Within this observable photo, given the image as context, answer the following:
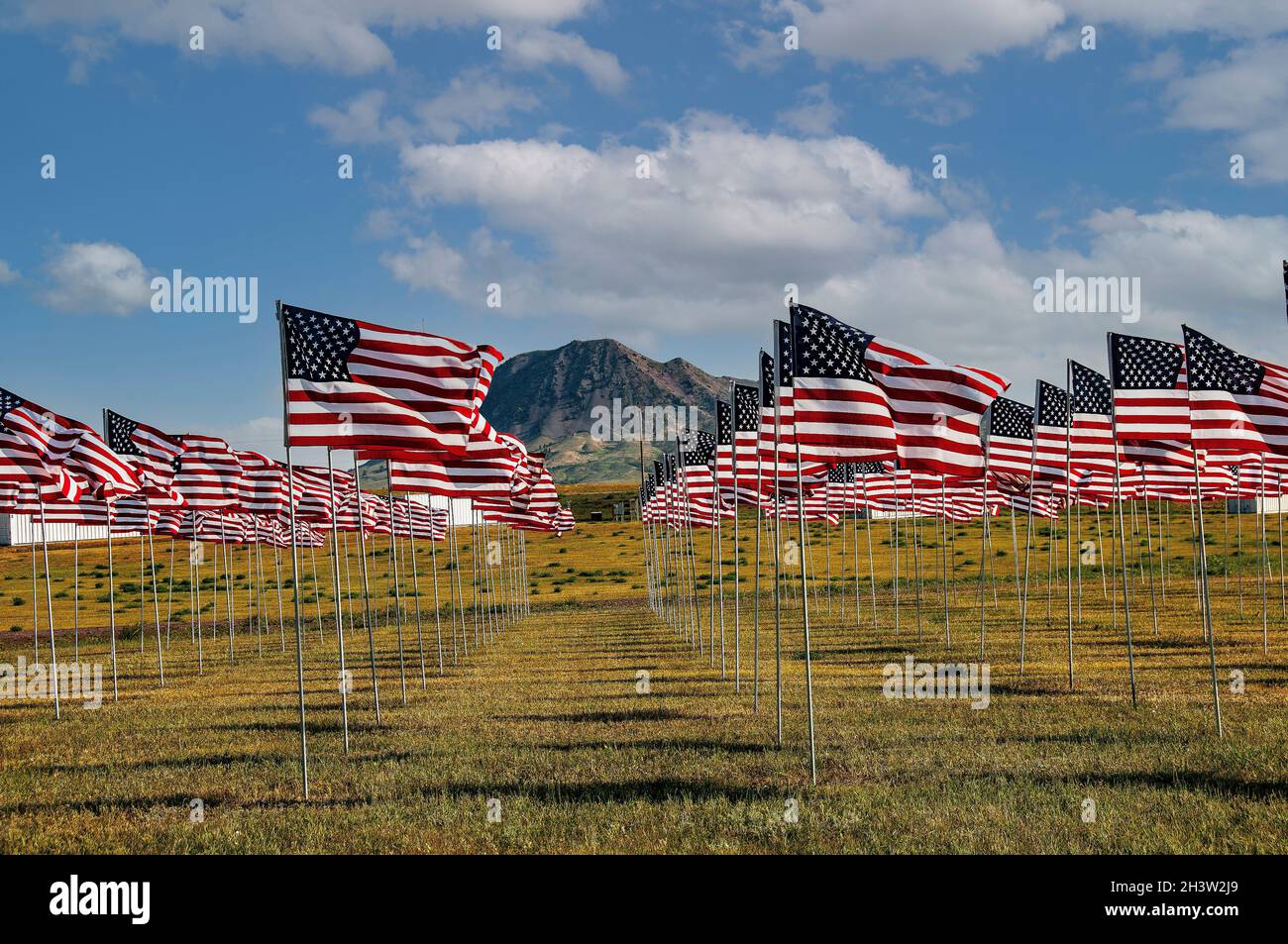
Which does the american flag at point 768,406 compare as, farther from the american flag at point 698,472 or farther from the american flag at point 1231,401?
the american flag at point 698,472

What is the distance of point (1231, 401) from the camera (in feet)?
62.1

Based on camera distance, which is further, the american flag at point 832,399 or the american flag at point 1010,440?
the american flag at point 1010,440

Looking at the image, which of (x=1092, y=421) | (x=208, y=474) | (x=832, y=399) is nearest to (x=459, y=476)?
(x=208, y=474)

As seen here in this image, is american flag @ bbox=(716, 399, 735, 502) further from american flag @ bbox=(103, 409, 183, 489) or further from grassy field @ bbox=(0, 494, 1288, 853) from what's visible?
american flag @ bbox=(103, 409, 183, 489)

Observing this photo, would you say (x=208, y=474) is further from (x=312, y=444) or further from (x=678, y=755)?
(x=678, y=755)

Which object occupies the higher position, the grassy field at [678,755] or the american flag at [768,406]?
the american flag at [768,406]

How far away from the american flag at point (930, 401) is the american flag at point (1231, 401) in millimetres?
3757

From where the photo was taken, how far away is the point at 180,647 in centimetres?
4653

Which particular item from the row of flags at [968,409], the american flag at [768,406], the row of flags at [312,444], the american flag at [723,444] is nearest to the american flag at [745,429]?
the row of flags at [968,409]

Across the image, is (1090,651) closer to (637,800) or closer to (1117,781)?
(1117,781)

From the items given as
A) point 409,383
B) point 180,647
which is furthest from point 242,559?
point 409,383

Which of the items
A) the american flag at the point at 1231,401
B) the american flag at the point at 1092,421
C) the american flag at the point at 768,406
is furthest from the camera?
the american flag at the point at 1092,421

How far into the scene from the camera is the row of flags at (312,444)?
17594 mm
